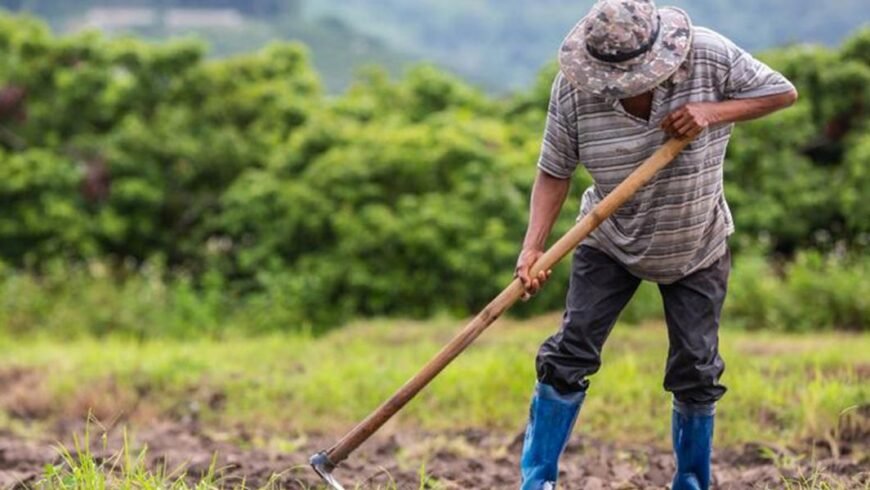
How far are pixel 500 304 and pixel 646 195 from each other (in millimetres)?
568

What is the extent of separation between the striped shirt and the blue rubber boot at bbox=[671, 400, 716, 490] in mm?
466

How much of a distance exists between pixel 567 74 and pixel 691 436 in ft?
4.42

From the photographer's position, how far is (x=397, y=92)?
611 inches

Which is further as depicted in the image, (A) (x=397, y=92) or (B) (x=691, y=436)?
(A) (x=397, y=92)

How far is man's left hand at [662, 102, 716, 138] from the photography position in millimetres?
4211

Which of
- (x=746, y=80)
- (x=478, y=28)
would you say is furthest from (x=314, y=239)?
(x=478, y=28)

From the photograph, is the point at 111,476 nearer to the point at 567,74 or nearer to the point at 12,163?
the point at 567,74

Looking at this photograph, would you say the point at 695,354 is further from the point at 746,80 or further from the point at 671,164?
the point at 746,80

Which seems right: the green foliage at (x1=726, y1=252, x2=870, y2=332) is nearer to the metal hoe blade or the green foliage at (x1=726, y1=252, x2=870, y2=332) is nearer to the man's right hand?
the man's right hand

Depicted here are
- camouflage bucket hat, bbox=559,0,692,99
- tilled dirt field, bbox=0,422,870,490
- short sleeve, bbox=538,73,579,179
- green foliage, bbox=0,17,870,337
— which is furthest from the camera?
green foliage, bbox=0,17,870,337

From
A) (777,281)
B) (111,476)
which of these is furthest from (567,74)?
(777,281)

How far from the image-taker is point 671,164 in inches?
173

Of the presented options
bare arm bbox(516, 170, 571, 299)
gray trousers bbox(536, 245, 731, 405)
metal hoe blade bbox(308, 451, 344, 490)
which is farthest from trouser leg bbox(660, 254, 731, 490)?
metal hoe blade bbox(308, 451, 344, 490)

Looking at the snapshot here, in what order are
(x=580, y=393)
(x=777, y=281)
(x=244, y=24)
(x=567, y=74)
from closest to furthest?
(x=567, y=74), (x=580, y=393), (x=777, y=281), (x=244, y=24)
